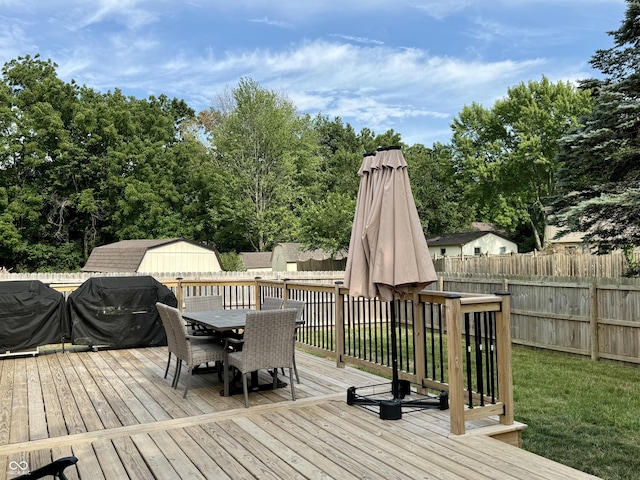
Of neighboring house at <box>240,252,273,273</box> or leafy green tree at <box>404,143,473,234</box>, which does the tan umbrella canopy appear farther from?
leafy green tree at <box>404,143,473,234</box>

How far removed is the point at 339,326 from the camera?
6.29 m

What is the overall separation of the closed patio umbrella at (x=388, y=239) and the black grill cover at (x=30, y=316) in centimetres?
504

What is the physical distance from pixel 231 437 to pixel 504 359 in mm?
2158

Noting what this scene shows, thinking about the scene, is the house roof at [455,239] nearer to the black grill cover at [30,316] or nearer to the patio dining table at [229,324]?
the black grill cover at [30,316]

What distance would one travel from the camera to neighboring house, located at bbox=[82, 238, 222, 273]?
19.9m

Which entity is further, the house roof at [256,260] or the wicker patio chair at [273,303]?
the house roof at [256,260]

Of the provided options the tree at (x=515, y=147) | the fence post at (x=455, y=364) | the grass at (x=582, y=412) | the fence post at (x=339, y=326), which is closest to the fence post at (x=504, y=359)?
the fence post at (x=455, y=364)

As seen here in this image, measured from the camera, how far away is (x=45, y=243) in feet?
93.3

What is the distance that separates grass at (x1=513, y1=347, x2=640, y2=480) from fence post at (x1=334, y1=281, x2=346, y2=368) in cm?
207

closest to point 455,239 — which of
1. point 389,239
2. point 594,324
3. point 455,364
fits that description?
point 594,324

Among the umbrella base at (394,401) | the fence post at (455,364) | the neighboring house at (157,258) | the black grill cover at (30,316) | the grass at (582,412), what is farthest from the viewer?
the neighboring house at (157,258)

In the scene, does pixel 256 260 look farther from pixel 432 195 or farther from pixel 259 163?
pixel 432 195

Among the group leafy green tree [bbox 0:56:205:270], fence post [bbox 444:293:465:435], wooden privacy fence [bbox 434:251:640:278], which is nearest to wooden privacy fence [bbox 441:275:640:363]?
wooden privacy fence [bbox 434:251:640:278]

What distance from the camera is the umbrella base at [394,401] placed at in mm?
4309
